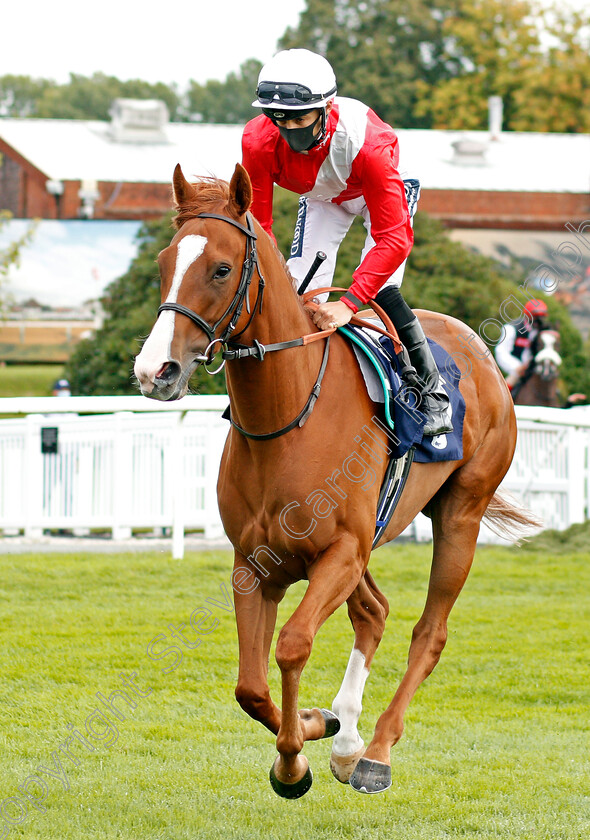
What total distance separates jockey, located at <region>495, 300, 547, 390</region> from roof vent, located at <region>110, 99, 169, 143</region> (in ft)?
56.7

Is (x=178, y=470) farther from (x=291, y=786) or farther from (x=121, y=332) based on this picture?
(x=291, y=786)

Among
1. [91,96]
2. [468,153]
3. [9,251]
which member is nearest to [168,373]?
[9,251]

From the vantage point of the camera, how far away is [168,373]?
3.04 m

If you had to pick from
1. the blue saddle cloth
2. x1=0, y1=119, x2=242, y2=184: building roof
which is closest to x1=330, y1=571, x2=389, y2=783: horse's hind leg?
the blue saddle cloth

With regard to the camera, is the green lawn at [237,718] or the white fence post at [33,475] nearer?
the green lawn at [237,718]

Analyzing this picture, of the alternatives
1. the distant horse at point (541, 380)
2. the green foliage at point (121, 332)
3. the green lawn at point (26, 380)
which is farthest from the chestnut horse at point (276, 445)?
the green lawn at point (26, 380)

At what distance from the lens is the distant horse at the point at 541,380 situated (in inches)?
457

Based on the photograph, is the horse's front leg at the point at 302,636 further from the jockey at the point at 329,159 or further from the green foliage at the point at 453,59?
the green foliage at the point at 453,59

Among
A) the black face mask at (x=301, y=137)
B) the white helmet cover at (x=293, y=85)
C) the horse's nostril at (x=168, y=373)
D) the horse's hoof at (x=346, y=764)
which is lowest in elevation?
the horse's hoof at (x=346, y=764)

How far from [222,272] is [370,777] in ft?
6.36

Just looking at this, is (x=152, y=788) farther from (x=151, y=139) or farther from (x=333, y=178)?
(x=151, y=139)

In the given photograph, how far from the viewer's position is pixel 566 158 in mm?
28609

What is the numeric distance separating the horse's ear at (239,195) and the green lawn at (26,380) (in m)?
17.7

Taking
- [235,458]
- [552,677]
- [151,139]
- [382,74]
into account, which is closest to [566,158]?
[151,139]
